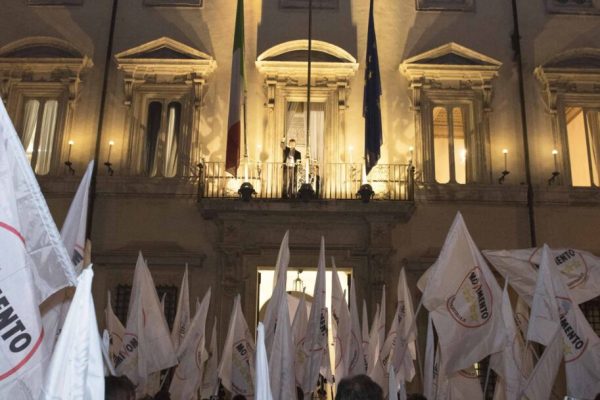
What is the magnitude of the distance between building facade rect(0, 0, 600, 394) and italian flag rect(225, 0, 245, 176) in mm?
913

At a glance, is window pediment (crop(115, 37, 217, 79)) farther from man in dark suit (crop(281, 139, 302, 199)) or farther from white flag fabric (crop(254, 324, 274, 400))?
white flag fabric (crop(254, 324, 274, 400))

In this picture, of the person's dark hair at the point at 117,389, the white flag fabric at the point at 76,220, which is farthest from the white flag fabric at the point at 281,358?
the person's dark hair at the point at 117,389

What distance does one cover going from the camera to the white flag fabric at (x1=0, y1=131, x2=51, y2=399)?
3.54 meters

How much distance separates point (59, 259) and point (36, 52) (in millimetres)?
14671

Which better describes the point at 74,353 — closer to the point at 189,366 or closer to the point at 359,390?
the point at 359,390

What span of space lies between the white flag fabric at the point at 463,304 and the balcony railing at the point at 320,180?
751 centimetres

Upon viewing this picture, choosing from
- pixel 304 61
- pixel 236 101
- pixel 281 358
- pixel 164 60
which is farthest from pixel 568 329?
pixel 164 60

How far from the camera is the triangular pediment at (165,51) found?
666 inches

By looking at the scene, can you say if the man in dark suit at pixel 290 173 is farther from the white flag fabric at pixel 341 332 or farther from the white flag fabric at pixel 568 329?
the white flag fabric at pixel 568 329

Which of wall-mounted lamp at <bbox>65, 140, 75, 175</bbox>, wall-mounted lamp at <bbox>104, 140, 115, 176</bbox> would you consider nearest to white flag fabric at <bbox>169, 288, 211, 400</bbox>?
wall-mounted lamp at <bbox>104, 140, 115, 176</bbox>

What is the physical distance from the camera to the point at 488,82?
55.7 feet

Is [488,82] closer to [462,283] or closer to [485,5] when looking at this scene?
[485,5]

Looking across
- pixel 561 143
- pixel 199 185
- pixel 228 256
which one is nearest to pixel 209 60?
pixel 199 185

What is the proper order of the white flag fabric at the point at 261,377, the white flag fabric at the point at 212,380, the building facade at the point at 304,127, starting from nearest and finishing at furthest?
the white flag fabric at the point at 261,377 → the white flag fabric at the point at 212,380 → the building facade at the point at 304,127
